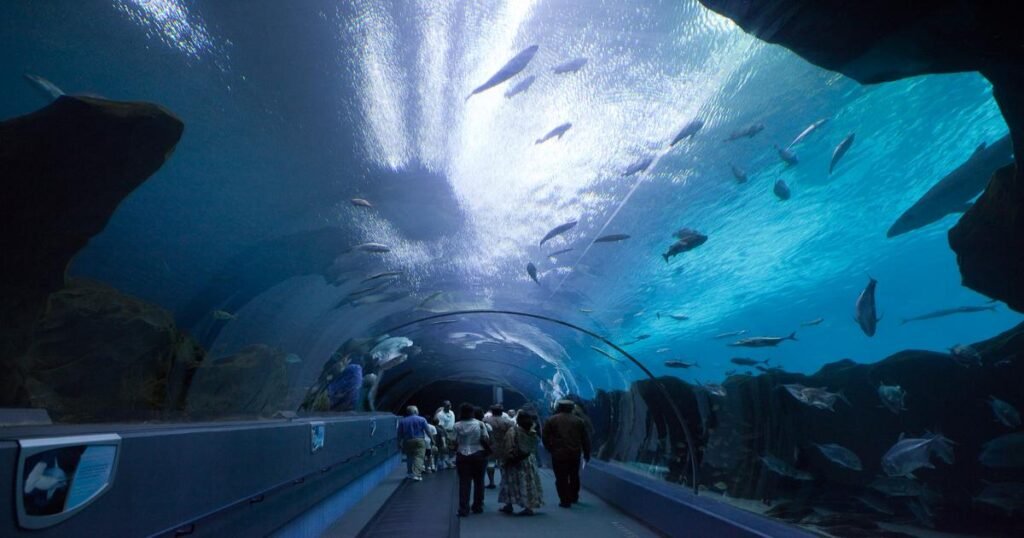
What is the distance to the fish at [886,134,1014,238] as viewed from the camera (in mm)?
5004

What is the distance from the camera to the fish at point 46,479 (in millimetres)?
2344

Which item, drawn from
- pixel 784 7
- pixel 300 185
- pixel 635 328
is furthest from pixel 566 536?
pixel 635 328

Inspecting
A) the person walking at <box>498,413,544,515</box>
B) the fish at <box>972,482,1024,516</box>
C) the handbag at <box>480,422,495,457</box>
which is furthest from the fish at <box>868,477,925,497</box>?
the handbag at <box>480,422,495,457</box>

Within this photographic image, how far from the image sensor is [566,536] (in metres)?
7.06

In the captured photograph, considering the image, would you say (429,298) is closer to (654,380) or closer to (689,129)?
(654,380)

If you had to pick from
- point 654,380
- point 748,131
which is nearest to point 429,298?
point 654,380

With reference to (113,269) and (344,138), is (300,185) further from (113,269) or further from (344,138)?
(113,269)

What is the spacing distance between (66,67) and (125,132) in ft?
1.97

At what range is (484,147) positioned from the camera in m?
7.44

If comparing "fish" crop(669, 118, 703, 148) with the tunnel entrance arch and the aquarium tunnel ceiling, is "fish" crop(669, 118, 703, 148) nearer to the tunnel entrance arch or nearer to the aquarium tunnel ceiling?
the aquarium tunnel ceiling

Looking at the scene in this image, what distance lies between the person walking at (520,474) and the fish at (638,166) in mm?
4253

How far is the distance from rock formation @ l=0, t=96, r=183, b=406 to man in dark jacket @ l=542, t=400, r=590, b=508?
22.5 feet

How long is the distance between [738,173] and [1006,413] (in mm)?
3959

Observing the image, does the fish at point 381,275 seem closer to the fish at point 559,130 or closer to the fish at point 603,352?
the fish at point 559,130
